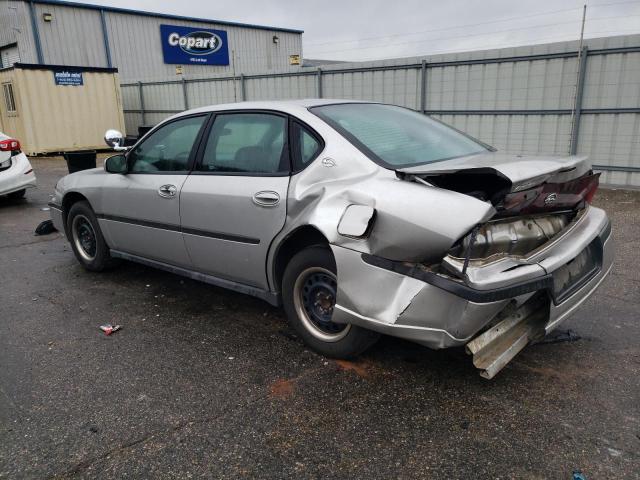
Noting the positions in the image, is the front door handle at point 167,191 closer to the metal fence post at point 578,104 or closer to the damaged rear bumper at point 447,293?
the damaged rear bumper at point 447,293

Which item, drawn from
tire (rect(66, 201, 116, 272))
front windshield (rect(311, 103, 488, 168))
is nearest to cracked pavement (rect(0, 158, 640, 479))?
tire (rect(66, 201, 116, 272))

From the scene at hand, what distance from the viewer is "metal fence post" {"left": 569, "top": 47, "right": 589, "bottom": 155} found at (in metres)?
9.29

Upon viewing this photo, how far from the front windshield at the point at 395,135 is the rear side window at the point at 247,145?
327 mm

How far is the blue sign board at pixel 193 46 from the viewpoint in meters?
25.5

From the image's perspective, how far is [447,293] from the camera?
256cm

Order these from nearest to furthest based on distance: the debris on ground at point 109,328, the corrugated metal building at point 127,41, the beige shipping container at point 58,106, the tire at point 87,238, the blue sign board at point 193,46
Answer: the debris on ground at point 109,328, the tire at point 87,238, the beige shipping container at point 58,106, the corrugated metal building at point 127,41, the blue sign board at point 193,46

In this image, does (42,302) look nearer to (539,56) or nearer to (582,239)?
(582,239)

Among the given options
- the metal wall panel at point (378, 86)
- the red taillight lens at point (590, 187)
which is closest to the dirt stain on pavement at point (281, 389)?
the red taillight lens at point (590, 187)

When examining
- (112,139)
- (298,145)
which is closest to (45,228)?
(112,139)

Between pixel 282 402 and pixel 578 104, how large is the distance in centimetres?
884

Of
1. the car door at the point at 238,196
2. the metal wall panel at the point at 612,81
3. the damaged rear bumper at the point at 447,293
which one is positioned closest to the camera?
the damaged rear bumper at the point at 447,293

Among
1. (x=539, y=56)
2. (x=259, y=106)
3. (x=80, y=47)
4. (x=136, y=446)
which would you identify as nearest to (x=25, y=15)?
(x=80, y=47)

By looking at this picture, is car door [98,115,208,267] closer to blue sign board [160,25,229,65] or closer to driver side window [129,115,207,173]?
driver side window [129,115,207,173]

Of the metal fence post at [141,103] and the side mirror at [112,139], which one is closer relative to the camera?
the side mirror at [112,139]
